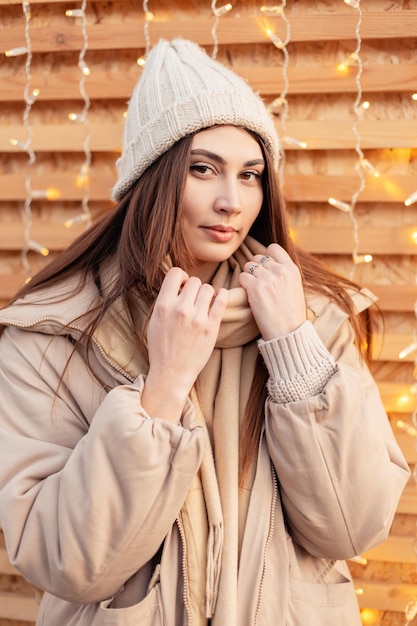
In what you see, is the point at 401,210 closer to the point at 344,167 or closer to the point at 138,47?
the point at 344,167

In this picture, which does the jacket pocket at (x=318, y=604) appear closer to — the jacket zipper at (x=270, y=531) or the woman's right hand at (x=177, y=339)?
the jacket zipper at (x=270, y=531)

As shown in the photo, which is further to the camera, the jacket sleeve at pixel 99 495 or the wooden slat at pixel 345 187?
the wooden slat at pixel 345 187

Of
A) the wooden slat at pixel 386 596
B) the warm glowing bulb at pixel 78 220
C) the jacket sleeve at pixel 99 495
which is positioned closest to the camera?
the jacket sleeve at pixel 99 495

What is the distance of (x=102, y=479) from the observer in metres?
1.49

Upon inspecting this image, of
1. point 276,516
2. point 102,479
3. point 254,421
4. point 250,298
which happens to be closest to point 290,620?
point 276,516

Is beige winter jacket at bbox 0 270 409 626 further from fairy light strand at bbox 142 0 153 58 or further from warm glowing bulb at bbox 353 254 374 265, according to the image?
fairy light strand at bbox 142 0 153 58

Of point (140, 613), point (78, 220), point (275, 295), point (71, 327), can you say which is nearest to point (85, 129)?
point (78, 220)

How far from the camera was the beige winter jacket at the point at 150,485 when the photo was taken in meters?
1.51

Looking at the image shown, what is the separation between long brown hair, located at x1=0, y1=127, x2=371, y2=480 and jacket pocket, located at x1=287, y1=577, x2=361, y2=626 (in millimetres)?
303

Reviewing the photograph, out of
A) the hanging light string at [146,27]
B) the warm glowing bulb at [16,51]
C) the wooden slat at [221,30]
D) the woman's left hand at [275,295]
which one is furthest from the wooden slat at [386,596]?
the warm glowing bulb at [16,51]

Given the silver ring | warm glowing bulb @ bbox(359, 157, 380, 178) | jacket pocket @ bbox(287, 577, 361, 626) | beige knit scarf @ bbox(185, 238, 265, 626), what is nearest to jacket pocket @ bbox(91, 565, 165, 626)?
beige knit scarf @ bbox(185, 238, 265, 626)

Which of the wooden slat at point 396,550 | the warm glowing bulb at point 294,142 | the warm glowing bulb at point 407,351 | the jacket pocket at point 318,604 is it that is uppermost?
the warm glowing bulb at point 294,142

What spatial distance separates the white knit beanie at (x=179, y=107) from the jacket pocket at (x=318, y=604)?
42.0 inches

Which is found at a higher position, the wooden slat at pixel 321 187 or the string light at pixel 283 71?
the string light at pixel 283 71
